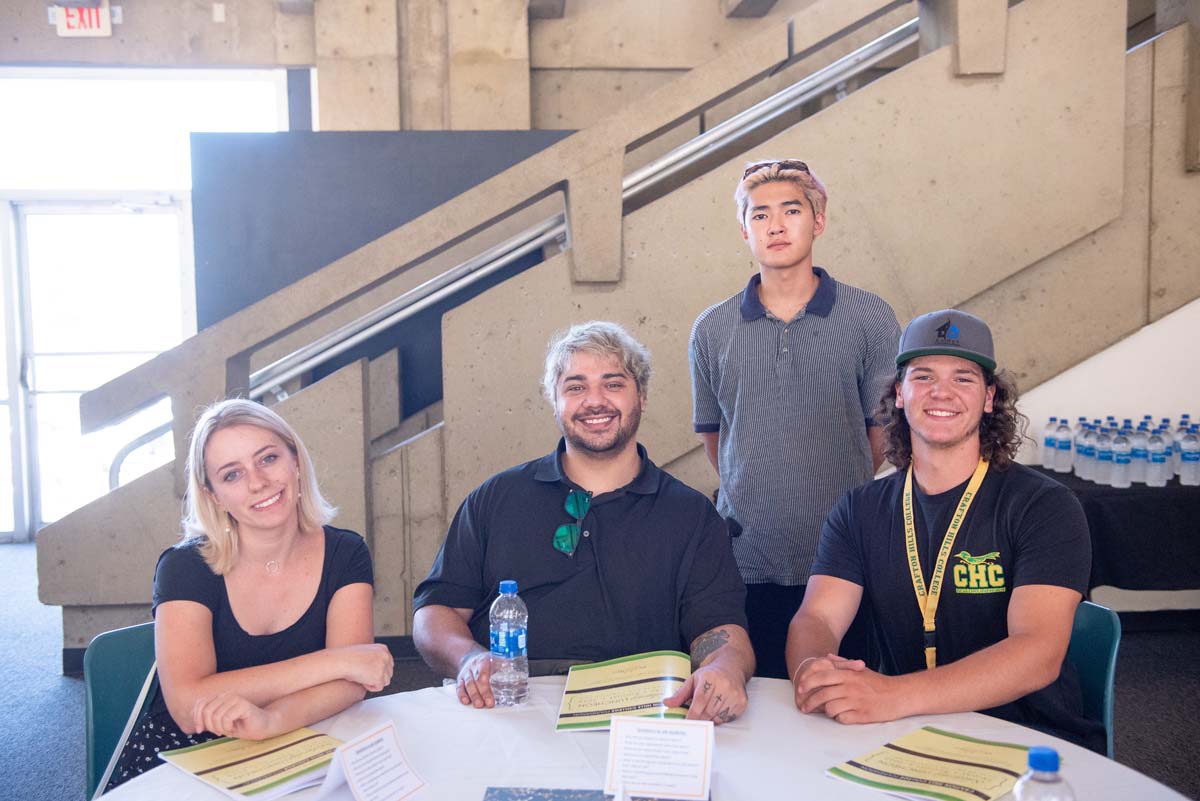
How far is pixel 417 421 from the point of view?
4.88m

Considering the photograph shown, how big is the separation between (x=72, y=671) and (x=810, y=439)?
3.26 m

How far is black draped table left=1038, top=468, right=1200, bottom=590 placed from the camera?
11.4 feet

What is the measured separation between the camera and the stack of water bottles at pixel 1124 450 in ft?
12.0

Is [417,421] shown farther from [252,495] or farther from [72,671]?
[252,495]

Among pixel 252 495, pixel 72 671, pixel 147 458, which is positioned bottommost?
pixel 72 671

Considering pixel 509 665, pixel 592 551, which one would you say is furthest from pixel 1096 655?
pixel 509 665

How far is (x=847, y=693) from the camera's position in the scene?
1566 millimetres

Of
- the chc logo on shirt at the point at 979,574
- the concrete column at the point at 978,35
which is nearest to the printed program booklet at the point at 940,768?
the chc logo on shirt at the point at 979,574

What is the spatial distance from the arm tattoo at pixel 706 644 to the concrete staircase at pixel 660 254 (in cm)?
189

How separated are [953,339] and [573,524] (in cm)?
87

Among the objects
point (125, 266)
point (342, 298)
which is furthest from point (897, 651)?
point (125, 266)

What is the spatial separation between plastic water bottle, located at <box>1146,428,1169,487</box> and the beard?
8.16ft

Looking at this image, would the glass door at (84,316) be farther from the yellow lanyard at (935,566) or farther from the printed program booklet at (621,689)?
the yellow lanyard at (935,566)

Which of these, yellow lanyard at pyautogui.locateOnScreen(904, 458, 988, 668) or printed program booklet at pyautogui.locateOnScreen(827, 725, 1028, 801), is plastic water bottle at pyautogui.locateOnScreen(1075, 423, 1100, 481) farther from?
printed program booklet at pyautogui.locateOnScreen(827, 725, 1028, 801)
